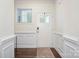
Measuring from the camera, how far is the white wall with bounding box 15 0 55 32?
6.66 meters

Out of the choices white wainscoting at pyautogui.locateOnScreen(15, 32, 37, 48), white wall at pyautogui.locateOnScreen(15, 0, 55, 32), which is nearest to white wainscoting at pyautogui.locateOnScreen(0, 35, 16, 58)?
white wainscoting at pyautogui.locateOnScreen(15, 32, 37, 48)

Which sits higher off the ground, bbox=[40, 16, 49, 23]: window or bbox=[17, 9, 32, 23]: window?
bbox=[17, 9, 32, 23]: window

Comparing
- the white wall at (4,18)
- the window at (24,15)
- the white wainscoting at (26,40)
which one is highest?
the window at (24,15)

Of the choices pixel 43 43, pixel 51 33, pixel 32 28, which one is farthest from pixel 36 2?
pixel 43 43

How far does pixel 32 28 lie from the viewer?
21.9 feet

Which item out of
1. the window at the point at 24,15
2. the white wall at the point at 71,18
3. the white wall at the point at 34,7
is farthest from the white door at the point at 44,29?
the white wall at the point at 71,18

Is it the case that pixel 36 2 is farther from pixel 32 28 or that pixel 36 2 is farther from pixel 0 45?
pixel 0 45

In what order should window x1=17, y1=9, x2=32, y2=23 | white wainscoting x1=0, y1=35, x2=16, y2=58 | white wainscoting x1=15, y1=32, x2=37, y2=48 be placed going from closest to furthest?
white wainscoting x1=0, y1=35, x2=16, y2=58
white wainscoting x1=15, y1=32, x2=37, y2=48
window x1=17, y1=9, x2=32, y2=23

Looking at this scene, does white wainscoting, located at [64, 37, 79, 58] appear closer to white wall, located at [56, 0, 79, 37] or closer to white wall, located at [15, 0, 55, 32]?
white wall, located at [56, 0, 79, 37]

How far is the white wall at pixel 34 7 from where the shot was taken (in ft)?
21.9

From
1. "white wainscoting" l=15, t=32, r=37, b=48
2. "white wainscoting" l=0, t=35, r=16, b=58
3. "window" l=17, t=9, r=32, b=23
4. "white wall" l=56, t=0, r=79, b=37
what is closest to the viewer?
"white wainscoting" l=0, t=35, r=16, b=58

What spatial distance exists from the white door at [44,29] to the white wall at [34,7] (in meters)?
0.25

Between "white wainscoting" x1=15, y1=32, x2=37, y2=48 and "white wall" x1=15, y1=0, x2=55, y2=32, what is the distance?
12.4 inches

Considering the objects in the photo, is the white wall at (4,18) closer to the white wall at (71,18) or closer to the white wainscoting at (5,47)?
the white wainscoting at (5,47)
